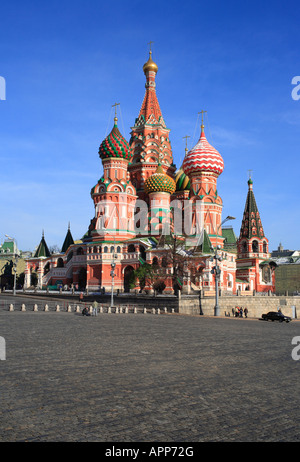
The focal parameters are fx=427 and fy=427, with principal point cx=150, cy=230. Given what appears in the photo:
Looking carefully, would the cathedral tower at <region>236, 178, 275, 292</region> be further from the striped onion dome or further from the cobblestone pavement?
the cobblestone pavement

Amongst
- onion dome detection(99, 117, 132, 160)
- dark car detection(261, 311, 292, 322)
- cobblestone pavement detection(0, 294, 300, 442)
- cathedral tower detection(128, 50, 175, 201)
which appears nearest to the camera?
cobblestone pavement detection(0, 294, 300, 442)

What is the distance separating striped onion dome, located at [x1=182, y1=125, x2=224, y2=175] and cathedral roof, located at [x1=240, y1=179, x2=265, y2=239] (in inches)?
414

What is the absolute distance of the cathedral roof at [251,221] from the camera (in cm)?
6359

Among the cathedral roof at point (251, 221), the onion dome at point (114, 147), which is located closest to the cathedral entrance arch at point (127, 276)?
the onion dome at point (114, 147)

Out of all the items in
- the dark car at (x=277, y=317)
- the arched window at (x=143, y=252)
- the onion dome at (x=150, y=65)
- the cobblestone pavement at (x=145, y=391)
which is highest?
the onion dome at (x=150, y=65)

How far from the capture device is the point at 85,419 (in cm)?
639

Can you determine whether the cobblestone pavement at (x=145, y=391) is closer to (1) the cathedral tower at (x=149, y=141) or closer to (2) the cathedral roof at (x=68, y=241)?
(1) the cathedral tower at (x=149, y=141)

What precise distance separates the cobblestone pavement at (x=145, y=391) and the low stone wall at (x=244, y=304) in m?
21.9

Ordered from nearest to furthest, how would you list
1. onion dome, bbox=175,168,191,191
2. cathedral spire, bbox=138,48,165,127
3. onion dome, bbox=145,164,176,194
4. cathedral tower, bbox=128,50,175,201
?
1. onion dome, bbox=145,164,176,194
2. cathedral tower, bbox=128,50,175,201
3. onion dome, bbox=175,168,191,191
4. cathedral spire, bbox=138,48,165,127

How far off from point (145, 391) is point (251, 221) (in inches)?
2282

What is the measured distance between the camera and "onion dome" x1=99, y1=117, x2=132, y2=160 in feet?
174

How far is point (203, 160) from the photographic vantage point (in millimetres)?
55031

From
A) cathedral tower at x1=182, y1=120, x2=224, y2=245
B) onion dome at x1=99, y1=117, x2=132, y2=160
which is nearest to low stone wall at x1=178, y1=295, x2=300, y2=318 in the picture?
cathedral tower at x1=182, y1=120, x2=224, y2=245
